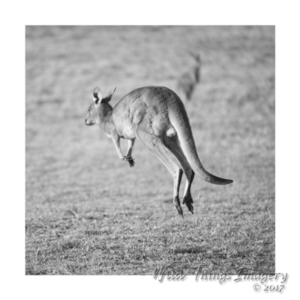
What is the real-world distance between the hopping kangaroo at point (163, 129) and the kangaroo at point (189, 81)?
14.3 metres

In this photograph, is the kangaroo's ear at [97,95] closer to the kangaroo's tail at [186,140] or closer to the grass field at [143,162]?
the kangaroo's tail at [186,140]

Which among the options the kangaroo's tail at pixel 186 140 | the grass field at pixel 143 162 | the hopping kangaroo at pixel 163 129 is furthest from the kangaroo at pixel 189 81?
the kangaroo's tail at pixel 186 140

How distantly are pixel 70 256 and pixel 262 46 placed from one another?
626 inches

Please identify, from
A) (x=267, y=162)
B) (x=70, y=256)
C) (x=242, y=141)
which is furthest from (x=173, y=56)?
(x=70, y=256)

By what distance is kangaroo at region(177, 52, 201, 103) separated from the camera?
19.4 m

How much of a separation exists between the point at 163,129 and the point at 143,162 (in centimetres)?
995

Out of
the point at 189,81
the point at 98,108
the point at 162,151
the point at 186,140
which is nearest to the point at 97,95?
the point at 98,108

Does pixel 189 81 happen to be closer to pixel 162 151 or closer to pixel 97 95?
pixel 97 95

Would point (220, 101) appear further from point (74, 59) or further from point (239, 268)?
point (239, 268)

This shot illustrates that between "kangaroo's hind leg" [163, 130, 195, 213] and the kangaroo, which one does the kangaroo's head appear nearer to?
"kangaroo's hind leg" [163, 130, 195, 213]

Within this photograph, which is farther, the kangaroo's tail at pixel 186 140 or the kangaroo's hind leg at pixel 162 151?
the kangaroo's hind leg at pixel 162 151

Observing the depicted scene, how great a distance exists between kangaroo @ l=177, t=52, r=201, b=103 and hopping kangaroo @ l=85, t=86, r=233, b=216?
14340 mm

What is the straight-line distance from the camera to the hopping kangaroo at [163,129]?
4.63 meters

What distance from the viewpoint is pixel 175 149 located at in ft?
15.9
